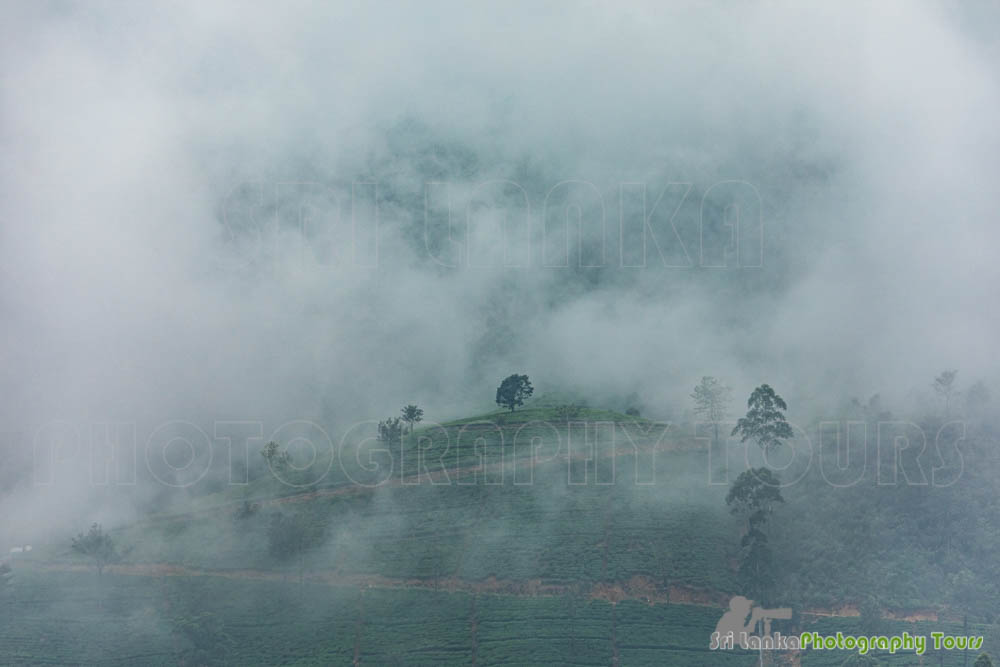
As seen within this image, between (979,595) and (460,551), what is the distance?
62706mm

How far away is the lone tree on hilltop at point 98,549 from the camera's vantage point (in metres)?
120

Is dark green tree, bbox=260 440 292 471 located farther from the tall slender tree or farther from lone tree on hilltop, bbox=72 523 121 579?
the tall slender tree

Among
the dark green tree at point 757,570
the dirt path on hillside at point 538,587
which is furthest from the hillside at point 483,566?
the dark green tree at point 757,570

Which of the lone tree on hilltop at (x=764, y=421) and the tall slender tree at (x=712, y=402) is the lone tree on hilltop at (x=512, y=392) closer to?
the tall slender tree at (x=712, y=402)

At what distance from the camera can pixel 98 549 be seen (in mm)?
120438

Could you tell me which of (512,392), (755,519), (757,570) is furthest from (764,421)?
(512,392)

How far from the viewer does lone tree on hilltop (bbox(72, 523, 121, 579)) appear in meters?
120

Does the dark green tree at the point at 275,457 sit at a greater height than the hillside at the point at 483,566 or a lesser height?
greater

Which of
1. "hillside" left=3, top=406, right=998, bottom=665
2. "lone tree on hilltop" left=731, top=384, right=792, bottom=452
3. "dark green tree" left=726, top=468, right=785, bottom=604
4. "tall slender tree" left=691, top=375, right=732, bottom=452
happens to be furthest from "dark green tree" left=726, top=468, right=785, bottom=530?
"tall slender tree" left=691, top=375, right=732, bottom=452

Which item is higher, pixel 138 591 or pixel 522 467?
pixel 522 467

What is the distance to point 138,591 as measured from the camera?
116m

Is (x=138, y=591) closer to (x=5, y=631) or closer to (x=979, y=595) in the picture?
(x=5, y=631)

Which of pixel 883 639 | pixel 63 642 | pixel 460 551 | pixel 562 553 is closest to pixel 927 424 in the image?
pixel 883 639

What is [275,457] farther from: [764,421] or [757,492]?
[764,421]
